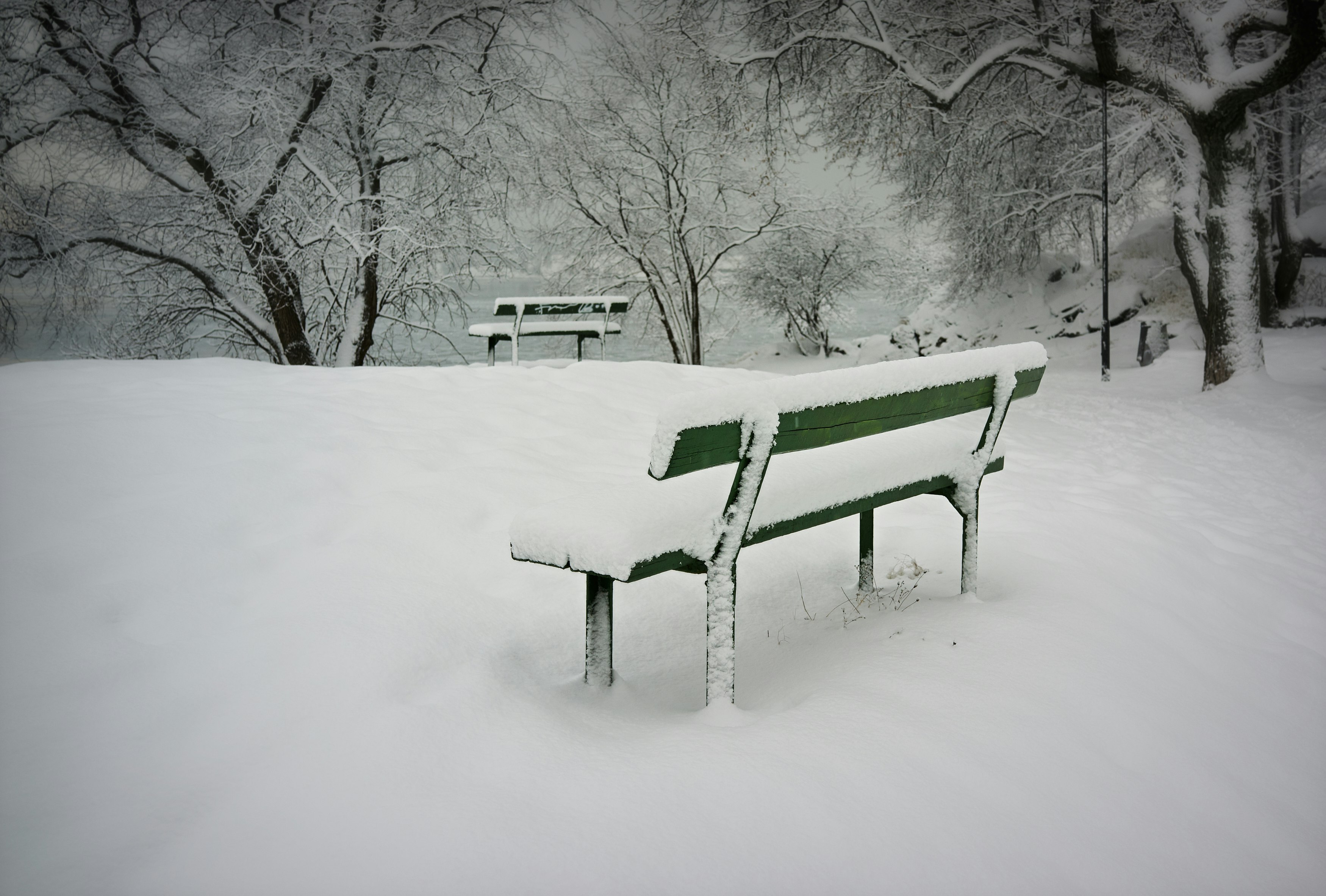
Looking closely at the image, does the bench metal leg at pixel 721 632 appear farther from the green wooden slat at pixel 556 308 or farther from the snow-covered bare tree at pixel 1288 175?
the snow-covered bare tree at pixel 1288 175

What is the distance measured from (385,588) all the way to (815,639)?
57.3 inches

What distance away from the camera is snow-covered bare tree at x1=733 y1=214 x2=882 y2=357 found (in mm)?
16438

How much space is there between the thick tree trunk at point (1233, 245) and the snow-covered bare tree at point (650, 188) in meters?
5.75

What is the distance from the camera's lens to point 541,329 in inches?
371

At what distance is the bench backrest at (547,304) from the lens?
9.20 metres

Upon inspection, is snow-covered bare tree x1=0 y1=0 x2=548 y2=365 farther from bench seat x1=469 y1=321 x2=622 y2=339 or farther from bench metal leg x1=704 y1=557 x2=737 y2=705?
bench metal leg x1=704 y1=557 x2=737 y2=705

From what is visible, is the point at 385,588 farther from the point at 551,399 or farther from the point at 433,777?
the point at 551,399

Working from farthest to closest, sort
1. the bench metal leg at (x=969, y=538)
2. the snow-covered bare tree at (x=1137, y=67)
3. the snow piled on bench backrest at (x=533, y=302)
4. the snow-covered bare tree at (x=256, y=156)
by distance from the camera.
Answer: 1. the snow piled on bench backrest at (x=533, y=302)
2. the snow-covered bare tree at (x=256, y=156)
3. the snow-covered bare tree at (x=1137, y=67)
4. the bench metal leg at (x=969, y=538)

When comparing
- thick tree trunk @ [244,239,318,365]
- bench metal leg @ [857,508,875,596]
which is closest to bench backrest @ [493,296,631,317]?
thick tree trunk @ [244,239,318,365]

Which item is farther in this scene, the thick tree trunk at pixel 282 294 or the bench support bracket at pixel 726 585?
the thick tree trunk at pixel 282 294

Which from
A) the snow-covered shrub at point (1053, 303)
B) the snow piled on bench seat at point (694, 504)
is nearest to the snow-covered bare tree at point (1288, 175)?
the snow-covered shrub at point (1053, 303)

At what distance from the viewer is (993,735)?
6.92 feet

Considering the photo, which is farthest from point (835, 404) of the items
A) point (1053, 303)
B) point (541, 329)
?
point (1053, 303)

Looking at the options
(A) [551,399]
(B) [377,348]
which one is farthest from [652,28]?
(A) [551,399]
